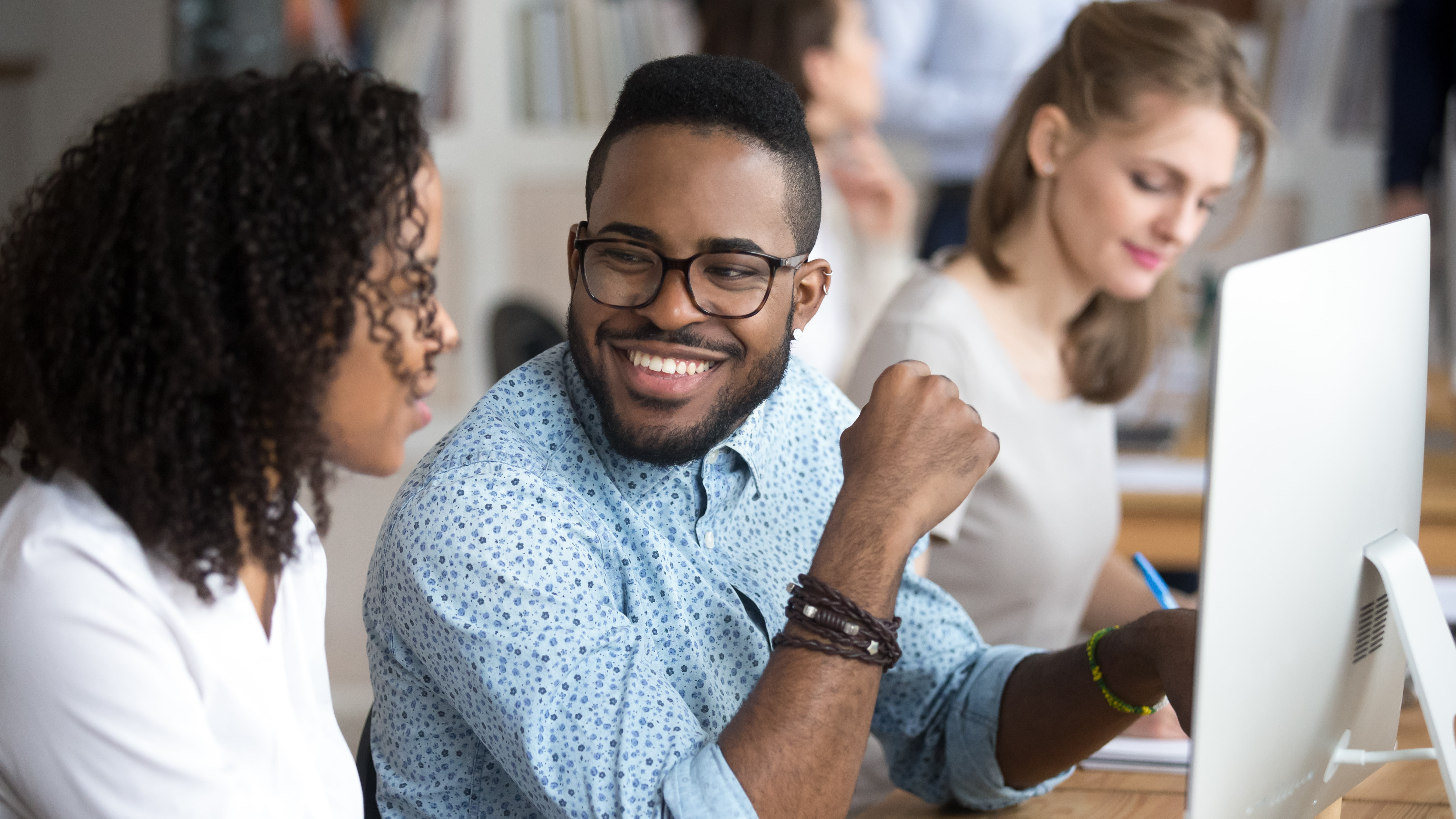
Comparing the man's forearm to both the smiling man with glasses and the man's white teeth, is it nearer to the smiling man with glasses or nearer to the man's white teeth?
the smiling man with glasses

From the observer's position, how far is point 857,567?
1002mm

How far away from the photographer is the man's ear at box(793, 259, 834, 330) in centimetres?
120

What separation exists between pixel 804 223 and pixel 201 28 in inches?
79.5

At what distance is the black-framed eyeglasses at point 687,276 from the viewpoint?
1.09 meters

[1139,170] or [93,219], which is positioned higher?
[93,219]

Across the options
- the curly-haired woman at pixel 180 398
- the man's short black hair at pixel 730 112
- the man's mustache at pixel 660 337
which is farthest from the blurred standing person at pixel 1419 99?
the curly-haired woman at pixel 180 398

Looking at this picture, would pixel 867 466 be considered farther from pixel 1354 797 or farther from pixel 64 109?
pixel 64 109

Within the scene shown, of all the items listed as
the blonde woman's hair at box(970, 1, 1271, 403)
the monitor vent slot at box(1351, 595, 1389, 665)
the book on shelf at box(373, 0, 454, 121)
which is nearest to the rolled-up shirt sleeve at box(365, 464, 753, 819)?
the monitor vent slot at box(1351, 595, 1389, 665)

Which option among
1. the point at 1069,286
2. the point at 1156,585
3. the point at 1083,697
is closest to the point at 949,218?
the point at 1069,286

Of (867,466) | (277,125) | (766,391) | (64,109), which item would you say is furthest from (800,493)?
(64,109)

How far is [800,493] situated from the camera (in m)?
1.33

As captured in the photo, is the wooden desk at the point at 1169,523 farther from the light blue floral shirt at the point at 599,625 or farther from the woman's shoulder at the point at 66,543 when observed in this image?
the woman's shoulder at the point at 66,543

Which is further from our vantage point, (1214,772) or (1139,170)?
(1139,170)

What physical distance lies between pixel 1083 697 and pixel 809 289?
45 centimetres
